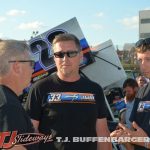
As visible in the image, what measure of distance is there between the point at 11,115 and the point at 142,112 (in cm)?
127

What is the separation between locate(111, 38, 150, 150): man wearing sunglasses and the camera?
2.86 meters

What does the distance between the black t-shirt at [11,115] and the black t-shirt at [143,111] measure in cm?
107

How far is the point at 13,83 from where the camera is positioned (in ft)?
7.74

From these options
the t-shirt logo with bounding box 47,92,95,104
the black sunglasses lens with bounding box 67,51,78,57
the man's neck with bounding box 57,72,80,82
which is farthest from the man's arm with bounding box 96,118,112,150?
the black sunglasses lens with bounding box 67,51,78,57

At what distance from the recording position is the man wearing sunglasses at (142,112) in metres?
2.86

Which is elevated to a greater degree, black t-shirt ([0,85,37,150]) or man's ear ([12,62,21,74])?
man's ear ([12,62,21,74])

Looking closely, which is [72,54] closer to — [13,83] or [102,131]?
[102,131]

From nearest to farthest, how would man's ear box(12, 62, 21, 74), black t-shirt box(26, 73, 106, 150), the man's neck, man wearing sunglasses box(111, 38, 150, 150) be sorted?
1. man's ear box(12, 62, 21, 74)
2. man wearing sunglasses box(111, 38, 150, 150)
3. black t-shirt box(26, 73, 106, 150)
4. the man's neck

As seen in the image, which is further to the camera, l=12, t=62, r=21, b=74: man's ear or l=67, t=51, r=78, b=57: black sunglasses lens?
l=67, t=51, r=78, b=57: black sunglasses lens

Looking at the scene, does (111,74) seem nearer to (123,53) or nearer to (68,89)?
(68,89)

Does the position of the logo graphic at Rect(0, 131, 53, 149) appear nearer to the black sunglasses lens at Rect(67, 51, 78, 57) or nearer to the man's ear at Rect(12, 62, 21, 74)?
the man's ear at Rect(12, 62, 21, 74)

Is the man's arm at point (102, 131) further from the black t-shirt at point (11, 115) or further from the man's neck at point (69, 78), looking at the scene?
the black t-shirt at point (11, 115)

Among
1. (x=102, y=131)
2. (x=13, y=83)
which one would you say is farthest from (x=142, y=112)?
(x=13, y=83)

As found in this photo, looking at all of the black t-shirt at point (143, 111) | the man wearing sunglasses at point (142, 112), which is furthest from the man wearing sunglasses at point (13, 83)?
the black t-shirt at point (143, 111)
